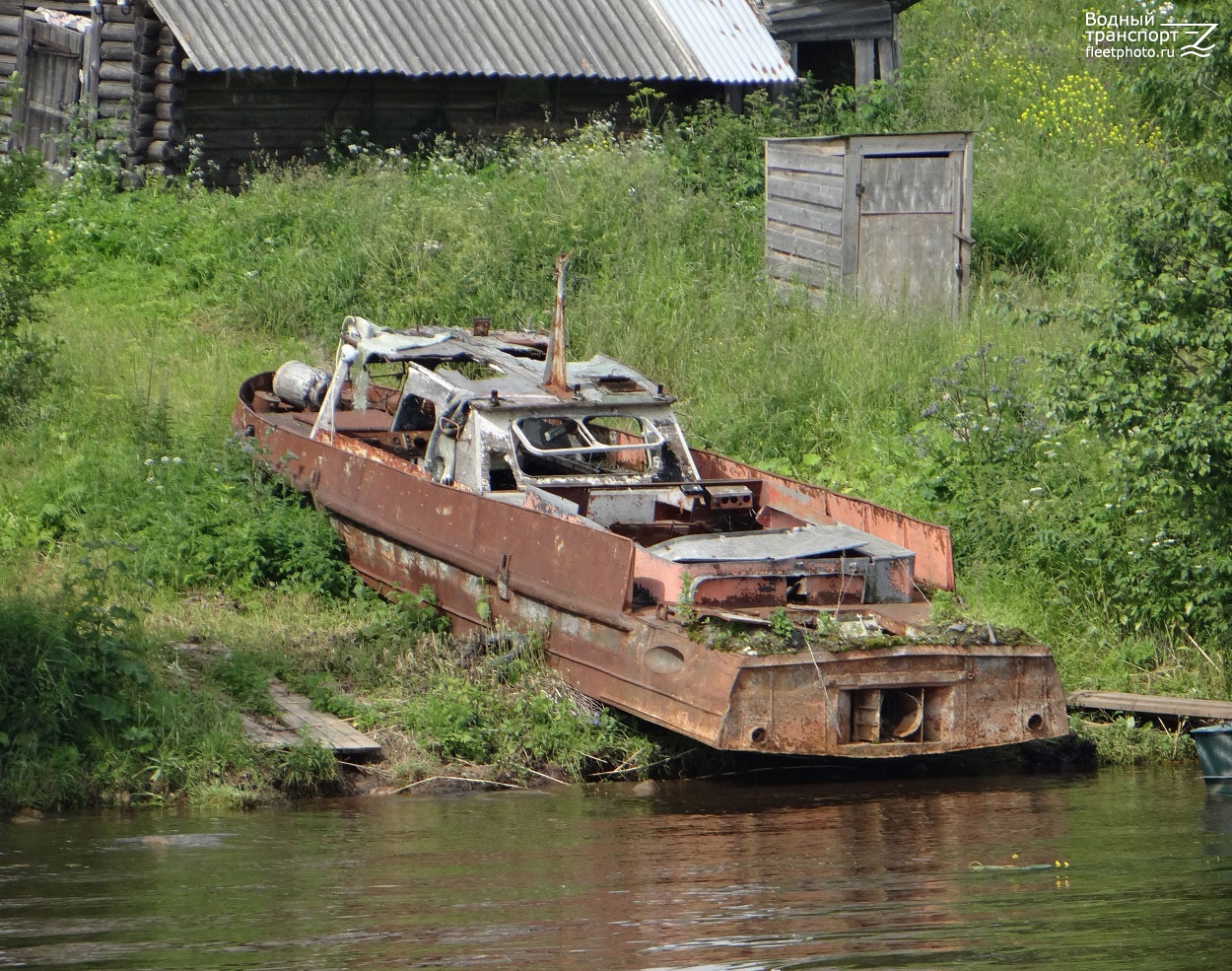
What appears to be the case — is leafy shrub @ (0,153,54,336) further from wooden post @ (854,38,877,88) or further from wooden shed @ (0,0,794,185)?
wooden post @ (854,38,877,88)

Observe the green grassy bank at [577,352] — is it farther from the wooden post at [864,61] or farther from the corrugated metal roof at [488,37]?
the wooden post at [864,61]

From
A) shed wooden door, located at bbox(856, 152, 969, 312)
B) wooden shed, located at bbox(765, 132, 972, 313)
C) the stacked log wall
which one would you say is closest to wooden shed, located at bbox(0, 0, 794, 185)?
the stacked log wall

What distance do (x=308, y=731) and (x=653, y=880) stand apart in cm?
272

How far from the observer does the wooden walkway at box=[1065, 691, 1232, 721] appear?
9266 millimetres

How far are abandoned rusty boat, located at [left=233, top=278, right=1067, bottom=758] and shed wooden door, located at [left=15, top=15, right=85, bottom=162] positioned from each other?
809 cm

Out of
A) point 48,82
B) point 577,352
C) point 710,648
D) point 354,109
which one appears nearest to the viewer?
point 710,648

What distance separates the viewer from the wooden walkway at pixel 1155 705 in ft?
30.4

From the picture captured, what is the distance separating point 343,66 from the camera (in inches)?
709

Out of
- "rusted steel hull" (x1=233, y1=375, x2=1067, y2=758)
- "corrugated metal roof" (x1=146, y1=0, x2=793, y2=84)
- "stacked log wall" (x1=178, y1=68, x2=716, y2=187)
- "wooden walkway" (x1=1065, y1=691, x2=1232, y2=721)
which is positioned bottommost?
"wooden walkway" (x1=1065, y1=691, x2=1232, y2=721)

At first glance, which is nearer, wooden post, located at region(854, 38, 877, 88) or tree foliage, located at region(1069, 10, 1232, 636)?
tree foliage, located at region(1069, 10, 1232, 636)

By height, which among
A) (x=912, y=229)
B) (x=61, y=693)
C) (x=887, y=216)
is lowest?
(x=61, y=693)

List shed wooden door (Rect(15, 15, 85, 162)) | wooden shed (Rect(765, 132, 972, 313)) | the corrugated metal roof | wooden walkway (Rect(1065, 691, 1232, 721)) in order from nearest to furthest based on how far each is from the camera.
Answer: wooden walkway (Rect(1065, 691, 1232, 721)) < wooden shed (Rect(765, 132, 972, 313)) < the corrugated metal roof < shed wooden door (Rect(15, 15, 85, 162))

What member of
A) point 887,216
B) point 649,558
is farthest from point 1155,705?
point 887,216

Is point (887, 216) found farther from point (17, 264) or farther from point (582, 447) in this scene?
point (17, 264)
